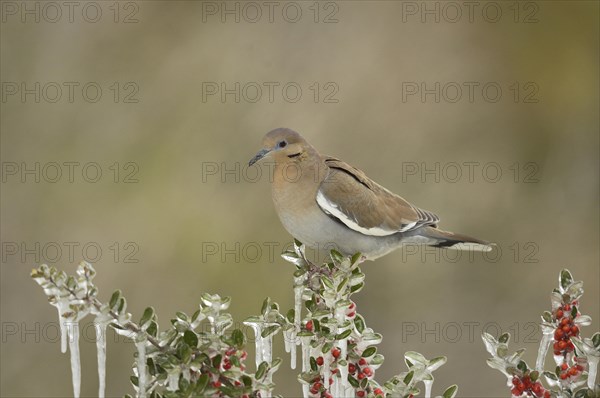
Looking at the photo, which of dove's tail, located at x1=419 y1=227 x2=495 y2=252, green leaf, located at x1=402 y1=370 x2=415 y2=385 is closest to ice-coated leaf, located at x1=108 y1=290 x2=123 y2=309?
green leaf, located at x1=402 y1=370 x2=415 y2=385

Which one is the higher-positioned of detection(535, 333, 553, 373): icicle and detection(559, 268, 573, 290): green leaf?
detection(559, 268, 573, 290): green leaf

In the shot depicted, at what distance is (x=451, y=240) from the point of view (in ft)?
7.43

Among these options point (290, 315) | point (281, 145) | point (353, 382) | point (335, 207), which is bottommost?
point (353, 382)

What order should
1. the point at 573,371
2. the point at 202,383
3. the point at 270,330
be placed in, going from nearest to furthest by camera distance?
the point at 202,383
the point at 573,371
the point at 270,330

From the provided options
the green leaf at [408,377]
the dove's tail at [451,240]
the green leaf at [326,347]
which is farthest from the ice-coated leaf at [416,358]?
the dove's tail at [451,240]

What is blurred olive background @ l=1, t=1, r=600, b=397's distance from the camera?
3.36 meters

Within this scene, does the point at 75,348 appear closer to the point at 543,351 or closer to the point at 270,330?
the point at 270,330

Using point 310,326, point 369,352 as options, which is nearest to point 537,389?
point 369,352

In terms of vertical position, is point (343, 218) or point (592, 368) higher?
point (343, 218)

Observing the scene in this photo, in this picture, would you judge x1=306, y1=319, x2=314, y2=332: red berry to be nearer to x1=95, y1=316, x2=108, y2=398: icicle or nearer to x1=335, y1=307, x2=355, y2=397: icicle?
x1=335, y1=307, x2=355, y2=397: icicle

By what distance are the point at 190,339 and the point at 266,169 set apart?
222 centimetres

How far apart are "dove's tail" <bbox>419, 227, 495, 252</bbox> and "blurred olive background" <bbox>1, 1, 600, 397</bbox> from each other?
4.11 ft

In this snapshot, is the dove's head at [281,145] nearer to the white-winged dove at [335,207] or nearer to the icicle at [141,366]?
the white-winged dove at [335,207]

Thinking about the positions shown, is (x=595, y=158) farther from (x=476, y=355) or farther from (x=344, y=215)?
(x=344, y=215)
